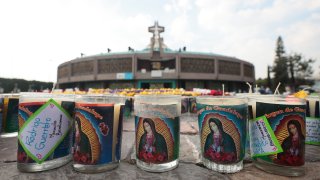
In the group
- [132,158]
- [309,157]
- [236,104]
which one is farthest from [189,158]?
[309,157]

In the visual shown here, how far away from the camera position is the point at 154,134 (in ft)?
3.25

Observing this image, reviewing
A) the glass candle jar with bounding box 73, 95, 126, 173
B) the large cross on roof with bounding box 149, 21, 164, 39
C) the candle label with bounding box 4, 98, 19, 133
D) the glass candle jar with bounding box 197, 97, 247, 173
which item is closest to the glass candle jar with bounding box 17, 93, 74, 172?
the glass candle jar with bounding box 73, 95, 126, 173

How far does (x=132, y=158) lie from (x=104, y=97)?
46cm

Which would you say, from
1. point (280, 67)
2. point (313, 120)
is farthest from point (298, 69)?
point (313, 120)

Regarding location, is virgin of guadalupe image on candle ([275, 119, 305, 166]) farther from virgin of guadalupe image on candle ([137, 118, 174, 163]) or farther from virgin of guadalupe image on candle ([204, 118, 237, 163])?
virgin of guadalupe image on candle ([137, 118, 174, 163])

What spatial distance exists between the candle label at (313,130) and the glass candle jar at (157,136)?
1221mm

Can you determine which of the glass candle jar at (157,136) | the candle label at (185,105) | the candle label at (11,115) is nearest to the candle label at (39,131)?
the glass candle jar at (157,136)

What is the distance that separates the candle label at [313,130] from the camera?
1483mm

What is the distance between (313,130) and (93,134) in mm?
1684

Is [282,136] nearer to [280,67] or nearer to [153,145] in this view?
[153,145]

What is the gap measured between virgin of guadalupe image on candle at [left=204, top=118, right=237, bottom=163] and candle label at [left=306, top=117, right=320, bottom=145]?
3.21 ft

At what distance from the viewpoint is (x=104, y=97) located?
1057 millimetres

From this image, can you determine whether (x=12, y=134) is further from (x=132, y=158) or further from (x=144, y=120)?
(x=144, y=120)

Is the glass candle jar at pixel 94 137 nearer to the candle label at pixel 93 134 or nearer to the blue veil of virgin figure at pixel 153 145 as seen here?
the candle label at pixel 93 134
